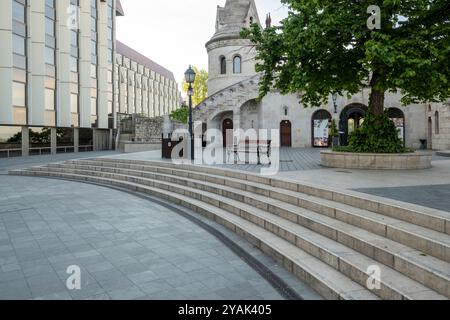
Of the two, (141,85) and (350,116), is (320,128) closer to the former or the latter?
(350,116)

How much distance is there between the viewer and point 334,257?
5.16 meters

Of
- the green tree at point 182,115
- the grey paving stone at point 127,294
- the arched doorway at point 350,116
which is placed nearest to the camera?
the grey paving stone at point 127,294

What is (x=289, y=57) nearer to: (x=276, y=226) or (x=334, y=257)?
(x=276, y=226)

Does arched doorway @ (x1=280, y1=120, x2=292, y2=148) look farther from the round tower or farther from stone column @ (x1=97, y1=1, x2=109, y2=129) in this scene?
stone column @ (x1=97, y1=1, x2=109, y2=129)

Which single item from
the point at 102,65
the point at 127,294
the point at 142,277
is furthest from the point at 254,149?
the point at 102,65

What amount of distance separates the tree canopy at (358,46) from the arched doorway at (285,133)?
1706cm

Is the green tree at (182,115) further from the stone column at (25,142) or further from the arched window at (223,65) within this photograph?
the stone column at (25,142)

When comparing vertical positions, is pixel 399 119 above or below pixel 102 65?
below

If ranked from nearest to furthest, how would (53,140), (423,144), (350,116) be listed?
(423,144), (350,116), (53,140)

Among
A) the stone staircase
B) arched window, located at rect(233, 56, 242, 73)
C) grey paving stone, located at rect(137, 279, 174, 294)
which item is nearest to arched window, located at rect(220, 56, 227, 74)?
arched window, located at rect(233, 56, 242, 73)

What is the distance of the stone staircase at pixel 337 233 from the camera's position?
4.37m

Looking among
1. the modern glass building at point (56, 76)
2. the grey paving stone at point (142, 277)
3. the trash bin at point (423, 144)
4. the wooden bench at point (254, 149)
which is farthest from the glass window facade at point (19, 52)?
the trash bin at point (423, 144)

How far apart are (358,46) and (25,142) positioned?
26.4 metres

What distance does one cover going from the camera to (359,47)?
12.5m
